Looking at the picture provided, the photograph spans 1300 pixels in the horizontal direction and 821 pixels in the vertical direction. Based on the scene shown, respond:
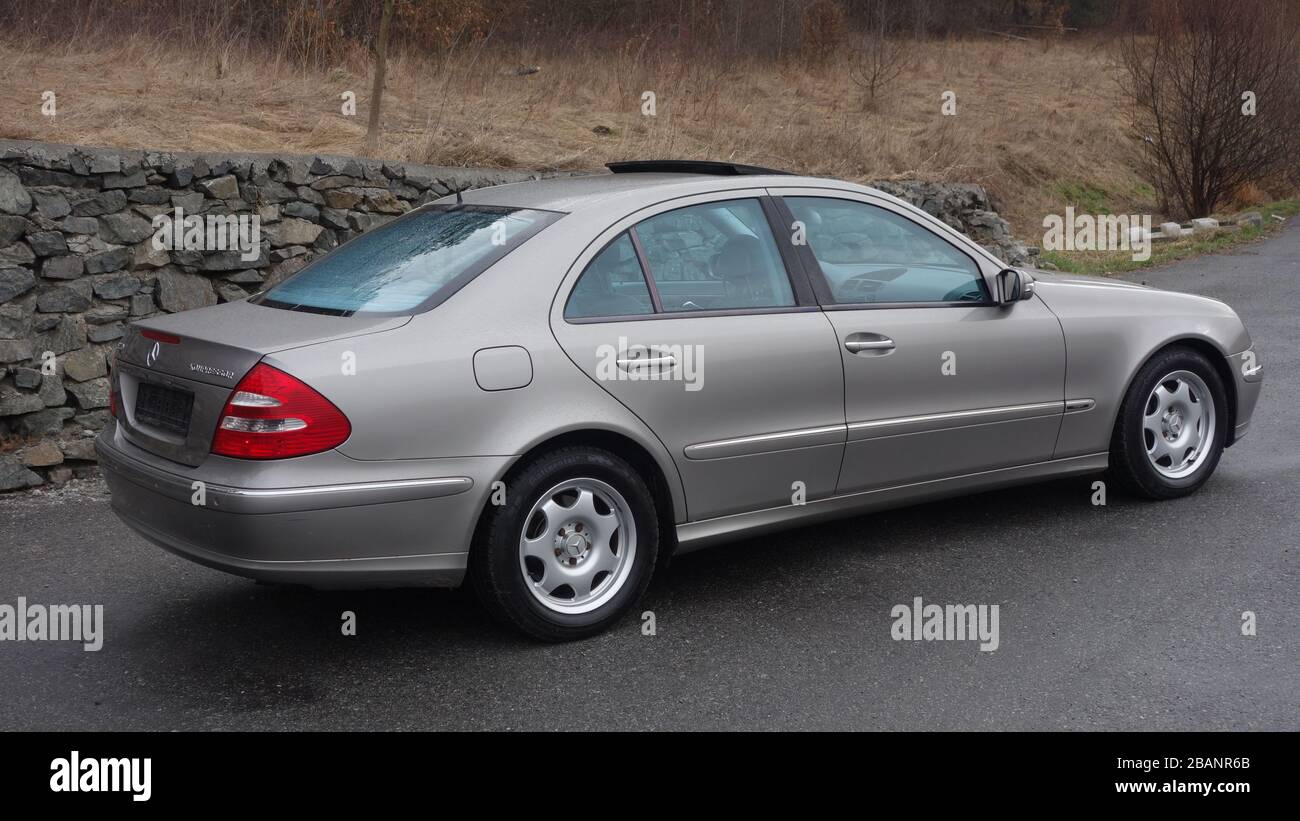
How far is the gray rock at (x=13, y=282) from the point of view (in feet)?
22.4

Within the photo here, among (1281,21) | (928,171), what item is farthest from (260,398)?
(1281,21)

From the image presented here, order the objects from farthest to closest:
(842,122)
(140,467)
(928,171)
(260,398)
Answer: (842,122), (928,171), (140,467), (260,398)

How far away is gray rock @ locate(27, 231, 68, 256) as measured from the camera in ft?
22.8

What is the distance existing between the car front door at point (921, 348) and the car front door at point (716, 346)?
0.42 feet

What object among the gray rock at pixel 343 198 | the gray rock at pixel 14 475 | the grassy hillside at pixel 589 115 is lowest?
the gray rock at pixel 14 475

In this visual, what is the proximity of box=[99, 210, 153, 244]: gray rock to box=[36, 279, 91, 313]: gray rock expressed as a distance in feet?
1.05

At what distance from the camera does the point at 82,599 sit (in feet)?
16.5

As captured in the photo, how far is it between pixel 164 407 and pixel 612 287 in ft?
5.11

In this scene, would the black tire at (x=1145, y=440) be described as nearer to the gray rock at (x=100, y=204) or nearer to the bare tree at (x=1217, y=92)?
the gray rock at (x=100, y=204)

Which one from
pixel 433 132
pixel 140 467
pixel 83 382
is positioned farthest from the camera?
pixel 433 132

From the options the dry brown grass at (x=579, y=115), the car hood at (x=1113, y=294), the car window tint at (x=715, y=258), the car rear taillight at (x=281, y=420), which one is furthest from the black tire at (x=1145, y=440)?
the dry brown grass at (x=579, y=115)

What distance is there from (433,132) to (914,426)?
6.96 metres

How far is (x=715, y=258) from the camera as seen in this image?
15.9ft
